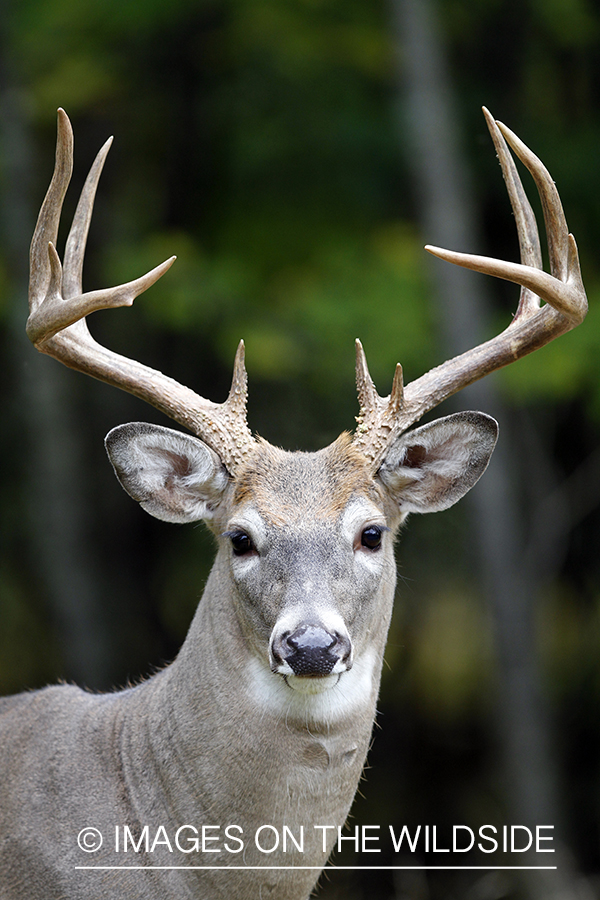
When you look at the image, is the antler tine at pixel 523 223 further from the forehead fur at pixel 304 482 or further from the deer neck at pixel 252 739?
the deer neck at pixel 252 739

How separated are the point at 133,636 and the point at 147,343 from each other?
2919 mm

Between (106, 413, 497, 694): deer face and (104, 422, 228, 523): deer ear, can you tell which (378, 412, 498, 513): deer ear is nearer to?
(106, 413, 497, 694): deer face

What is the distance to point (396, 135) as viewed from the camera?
968cm

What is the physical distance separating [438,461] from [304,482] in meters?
0.58

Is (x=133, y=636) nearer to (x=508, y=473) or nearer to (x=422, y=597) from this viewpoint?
(x=422, y=597)

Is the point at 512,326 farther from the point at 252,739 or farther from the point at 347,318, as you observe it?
the point at 347,318

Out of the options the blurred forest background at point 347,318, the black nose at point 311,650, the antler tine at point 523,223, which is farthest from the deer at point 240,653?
the blurred forest background at point 347,318

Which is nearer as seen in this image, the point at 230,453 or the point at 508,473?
the point at 230,453

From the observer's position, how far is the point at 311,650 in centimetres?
322

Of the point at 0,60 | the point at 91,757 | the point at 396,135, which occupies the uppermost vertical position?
the point at 0,60

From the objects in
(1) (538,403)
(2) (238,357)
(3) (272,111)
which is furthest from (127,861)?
(3) (272,111)

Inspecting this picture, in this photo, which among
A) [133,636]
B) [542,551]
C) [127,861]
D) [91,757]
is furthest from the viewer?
[133,636]

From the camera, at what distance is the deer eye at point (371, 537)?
3.73 metres

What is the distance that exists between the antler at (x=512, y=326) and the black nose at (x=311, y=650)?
0.86 metres
